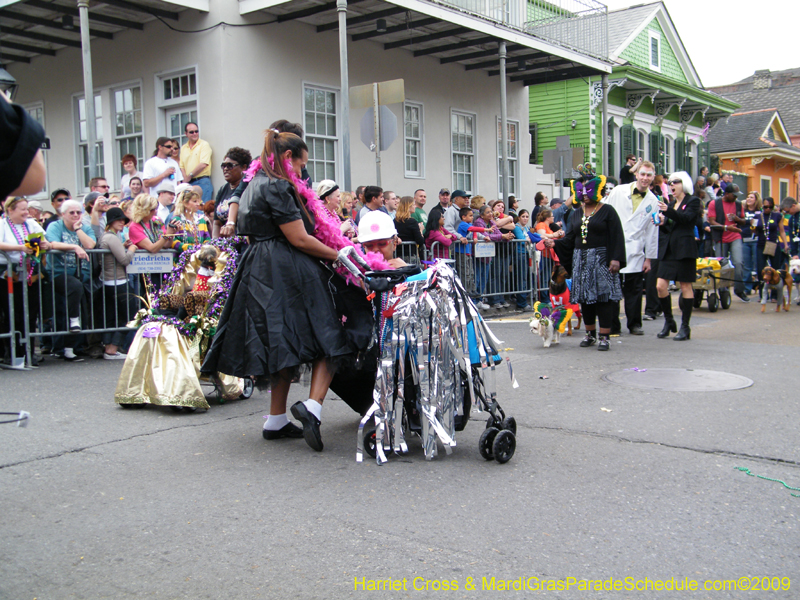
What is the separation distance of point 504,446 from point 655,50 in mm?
28253

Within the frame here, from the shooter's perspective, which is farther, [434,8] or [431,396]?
[434,8]

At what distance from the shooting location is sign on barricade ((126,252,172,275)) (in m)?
8.70

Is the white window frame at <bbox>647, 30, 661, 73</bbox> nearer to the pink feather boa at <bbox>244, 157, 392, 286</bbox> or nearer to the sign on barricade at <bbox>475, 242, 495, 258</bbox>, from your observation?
the sign on barricade at <bbox>475, 242, 495, 258</bbox>

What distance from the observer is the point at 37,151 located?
6.59ft

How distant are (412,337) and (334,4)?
9749mm

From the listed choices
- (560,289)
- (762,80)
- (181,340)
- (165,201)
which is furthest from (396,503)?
(762,80)

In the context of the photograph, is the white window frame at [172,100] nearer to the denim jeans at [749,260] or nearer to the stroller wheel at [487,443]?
the stroller wheel at [487,443]

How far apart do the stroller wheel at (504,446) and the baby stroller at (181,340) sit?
2.54 m

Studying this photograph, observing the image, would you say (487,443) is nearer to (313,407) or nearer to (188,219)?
(313,407)

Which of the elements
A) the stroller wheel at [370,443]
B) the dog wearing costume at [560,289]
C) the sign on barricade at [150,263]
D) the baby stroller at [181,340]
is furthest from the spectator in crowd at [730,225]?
the stroller wheel at [370,443]

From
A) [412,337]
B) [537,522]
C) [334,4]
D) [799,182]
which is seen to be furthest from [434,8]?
[799,182]

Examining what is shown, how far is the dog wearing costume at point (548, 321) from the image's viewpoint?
888 centimetres

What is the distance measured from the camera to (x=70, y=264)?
8.33m

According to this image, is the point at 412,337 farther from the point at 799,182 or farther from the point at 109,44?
the point at 799,182
